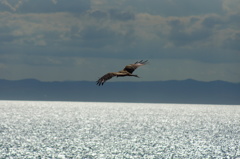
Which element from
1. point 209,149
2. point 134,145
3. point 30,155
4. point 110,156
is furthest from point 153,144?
point 30,155

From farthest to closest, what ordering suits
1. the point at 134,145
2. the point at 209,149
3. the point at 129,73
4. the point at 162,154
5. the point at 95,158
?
the point at 134,145
the point at 209,149
the point at 162,154
the point at 95,158
the point at 129,73

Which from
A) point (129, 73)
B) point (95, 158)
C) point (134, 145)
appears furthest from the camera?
point (134, 145)

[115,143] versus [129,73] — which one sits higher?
[129,73]

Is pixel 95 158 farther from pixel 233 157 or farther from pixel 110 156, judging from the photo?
pixel 233 157

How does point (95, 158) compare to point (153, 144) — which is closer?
point (95, 158)

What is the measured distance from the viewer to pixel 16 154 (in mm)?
70688

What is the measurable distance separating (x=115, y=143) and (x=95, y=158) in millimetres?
23910

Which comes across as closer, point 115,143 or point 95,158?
point 95,158

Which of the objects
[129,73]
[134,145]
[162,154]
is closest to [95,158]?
[162,154]

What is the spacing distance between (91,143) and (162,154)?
22.5 m

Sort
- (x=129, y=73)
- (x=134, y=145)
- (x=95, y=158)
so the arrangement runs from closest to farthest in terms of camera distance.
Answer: (x=129, y=73) → (x=95, y=158) → (x=134, y=145)

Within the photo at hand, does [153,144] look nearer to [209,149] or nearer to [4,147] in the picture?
[209,149]

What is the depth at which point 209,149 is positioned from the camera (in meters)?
81.4

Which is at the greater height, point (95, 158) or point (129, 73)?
point (129, 73)
